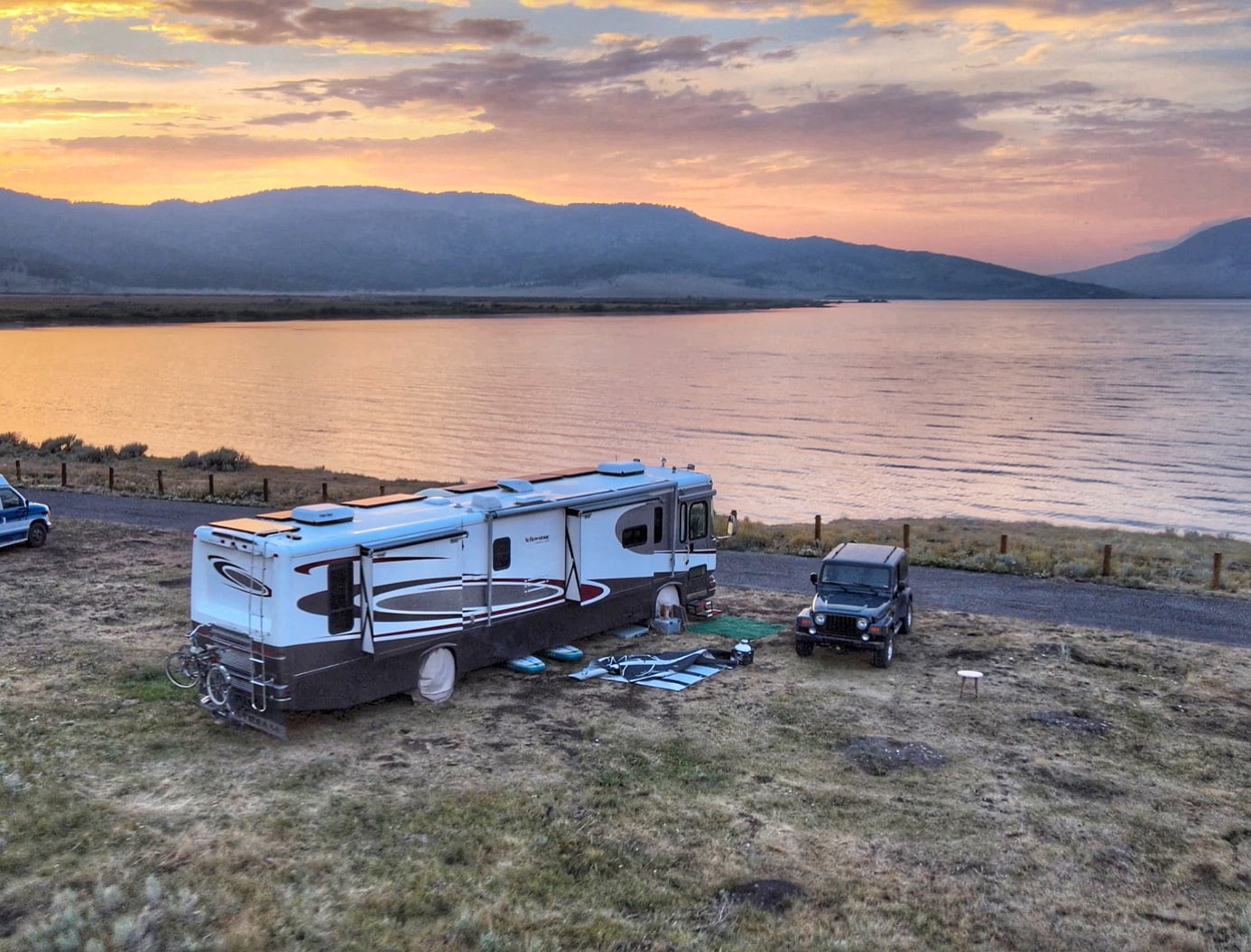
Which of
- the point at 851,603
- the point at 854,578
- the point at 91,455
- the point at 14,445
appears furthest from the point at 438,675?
the point at 14,445

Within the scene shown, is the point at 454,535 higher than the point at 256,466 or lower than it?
higher

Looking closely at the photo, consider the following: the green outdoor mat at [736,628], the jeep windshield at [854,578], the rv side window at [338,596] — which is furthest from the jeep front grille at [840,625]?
the rv side window at [338,596]

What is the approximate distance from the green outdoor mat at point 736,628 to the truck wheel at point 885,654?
2.40 meters

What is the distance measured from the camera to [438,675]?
593 inches

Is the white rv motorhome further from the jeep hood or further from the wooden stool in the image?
the wooden stool

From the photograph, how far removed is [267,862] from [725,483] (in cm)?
3666

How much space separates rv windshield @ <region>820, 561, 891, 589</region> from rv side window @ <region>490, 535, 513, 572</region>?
18.3 ft

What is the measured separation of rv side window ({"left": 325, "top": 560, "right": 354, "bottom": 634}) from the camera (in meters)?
13.4

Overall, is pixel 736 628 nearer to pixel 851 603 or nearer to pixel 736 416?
pixel 851 603

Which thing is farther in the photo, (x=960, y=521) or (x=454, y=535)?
(x=960, y=521)

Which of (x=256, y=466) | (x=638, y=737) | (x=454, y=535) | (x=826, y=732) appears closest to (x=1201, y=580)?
(x=826, y=732)

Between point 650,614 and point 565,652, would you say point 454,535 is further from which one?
point 650,614

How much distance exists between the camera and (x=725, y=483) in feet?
151

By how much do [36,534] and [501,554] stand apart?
14542 mm
